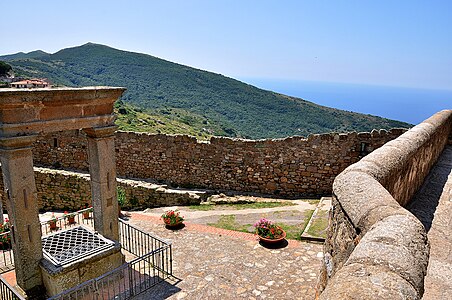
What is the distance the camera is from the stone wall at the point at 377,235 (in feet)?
6.75

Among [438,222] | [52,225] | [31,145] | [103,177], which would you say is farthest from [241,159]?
[438,222]

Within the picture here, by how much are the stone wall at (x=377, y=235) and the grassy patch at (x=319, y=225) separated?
3972 millimetres

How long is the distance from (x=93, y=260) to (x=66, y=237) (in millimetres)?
1228

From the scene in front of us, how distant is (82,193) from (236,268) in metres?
9.59

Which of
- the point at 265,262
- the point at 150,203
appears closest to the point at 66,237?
the point at 265,262

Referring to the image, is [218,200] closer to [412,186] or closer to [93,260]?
[93,260]

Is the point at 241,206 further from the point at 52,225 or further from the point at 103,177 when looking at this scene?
the point at 103,177

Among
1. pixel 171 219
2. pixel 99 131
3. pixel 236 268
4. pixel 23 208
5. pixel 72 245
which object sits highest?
pixel 99 131

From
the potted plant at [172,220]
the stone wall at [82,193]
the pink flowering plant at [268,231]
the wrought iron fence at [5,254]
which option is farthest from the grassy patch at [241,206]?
the wrought iron fence at [5,254]

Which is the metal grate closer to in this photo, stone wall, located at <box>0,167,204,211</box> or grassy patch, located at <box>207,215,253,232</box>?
grassy patch, located at <box>207,215,253,232</box>

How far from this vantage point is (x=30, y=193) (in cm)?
682

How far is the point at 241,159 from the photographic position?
1457 centimetres

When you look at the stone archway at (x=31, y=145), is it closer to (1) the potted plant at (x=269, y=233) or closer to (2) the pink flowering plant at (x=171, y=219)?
(2) the pink flowering plant at (x=171, y=219)

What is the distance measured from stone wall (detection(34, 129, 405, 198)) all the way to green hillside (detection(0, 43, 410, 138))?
4916 cm
